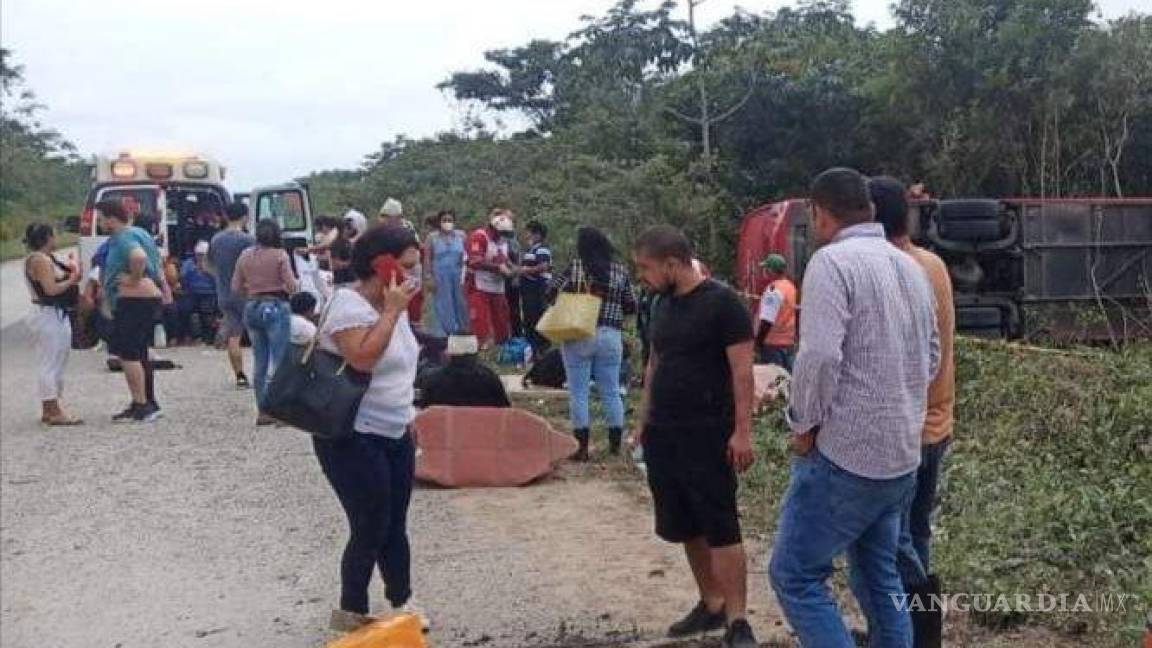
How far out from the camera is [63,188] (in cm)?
5266

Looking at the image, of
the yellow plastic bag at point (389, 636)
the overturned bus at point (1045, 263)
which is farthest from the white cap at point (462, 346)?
the yellow plastic bag at point (389, 636)

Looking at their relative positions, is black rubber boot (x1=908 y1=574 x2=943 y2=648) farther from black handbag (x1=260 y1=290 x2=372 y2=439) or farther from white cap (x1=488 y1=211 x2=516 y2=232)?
white cap (x1=488 y1=211 x2=516 y2=232)

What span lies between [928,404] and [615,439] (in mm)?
4688

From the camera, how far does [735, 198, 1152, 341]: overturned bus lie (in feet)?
39.6

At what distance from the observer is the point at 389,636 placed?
4.53 metres

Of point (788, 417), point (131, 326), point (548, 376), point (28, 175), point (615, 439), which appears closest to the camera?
point (788, 417)

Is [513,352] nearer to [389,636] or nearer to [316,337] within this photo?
[316,337]

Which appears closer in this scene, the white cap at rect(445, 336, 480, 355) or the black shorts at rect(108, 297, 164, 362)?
the white cap at rect(445, 336, 480, 355)

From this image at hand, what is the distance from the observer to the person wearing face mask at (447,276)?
1381 cm

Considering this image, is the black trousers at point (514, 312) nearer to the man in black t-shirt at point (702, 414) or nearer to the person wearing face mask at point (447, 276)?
the person wearing face mask at point (447, 276)

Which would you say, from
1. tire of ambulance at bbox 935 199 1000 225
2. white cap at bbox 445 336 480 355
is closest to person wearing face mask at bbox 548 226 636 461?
white cap at bbox 445 336 480 355

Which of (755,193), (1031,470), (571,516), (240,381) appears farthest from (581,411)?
(755,193)

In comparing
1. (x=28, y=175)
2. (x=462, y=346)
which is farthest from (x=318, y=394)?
(x=28, y=175)

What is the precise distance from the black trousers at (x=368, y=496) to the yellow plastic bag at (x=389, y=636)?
1.76ft
